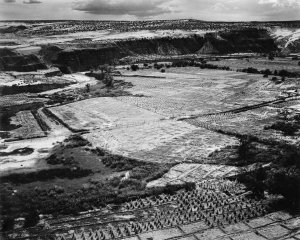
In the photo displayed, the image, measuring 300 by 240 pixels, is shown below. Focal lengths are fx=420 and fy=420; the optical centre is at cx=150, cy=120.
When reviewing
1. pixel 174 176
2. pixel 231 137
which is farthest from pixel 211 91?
pixel 174 176

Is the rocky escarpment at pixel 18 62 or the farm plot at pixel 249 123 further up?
the rocky escarpment at pixel 18 62

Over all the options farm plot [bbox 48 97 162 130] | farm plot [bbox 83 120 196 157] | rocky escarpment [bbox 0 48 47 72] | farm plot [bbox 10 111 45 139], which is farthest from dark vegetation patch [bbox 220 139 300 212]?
rocky escarpment [bbox 0 48 47 72]

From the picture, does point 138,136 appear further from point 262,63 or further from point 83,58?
point 262,63

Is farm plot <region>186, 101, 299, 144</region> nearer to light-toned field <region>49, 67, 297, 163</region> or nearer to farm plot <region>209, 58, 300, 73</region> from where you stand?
light-toned field <region>49, 67, 297, 163</region>

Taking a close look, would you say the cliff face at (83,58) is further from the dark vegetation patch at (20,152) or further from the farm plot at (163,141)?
the dark vegetation patch at (20,152)

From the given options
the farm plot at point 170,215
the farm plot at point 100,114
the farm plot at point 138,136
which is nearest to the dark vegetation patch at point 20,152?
the farm plot at point 138,136

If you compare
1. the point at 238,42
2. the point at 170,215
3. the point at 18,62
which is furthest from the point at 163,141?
the point at 238,42

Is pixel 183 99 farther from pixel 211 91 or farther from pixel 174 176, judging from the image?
pixel 174 176
